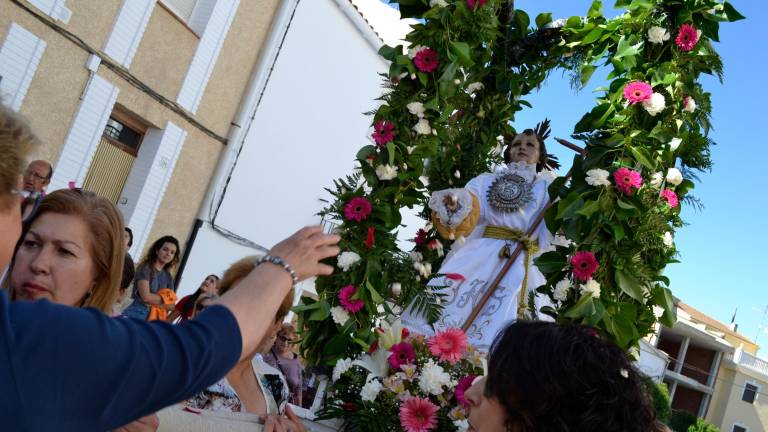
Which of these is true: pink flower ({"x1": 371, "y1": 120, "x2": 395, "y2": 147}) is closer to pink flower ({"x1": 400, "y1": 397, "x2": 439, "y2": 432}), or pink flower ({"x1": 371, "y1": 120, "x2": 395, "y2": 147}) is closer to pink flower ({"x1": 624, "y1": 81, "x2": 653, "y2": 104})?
pink flower ({"x1": 624, "y1": 81, "x2": 653, "y2": 104})

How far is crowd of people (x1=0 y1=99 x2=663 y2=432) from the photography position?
1.04 metres

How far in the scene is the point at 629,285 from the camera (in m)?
3.50

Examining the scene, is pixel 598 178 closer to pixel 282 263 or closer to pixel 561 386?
pixel 561 386

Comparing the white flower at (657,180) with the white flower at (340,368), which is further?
the white flower at (657,180)

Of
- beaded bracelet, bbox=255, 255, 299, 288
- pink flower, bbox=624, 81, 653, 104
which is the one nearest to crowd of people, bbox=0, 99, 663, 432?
beaded bracelet, bbox=255, 255, 299, 288

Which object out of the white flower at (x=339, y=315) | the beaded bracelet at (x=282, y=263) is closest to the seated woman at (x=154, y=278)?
the white flower at (x=339, y=315)

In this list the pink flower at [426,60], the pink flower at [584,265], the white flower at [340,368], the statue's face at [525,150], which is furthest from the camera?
the statue's face at [525,150]

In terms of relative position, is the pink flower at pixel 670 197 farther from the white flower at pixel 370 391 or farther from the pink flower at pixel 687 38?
the white flower at pixel 370 391

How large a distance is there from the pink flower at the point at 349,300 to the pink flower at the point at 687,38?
2019 mm

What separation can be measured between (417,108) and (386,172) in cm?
37

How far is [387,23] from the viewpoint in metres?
19.0

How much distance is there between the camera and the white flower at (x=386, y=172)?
380 centimetres

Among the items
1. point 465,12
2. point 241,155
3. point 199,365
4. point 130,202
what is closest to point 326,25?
point 241,155

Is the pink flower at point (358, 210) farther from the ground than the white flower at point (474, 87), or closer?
closer
